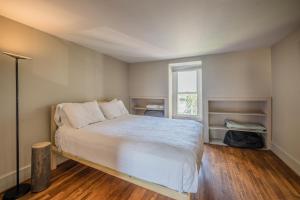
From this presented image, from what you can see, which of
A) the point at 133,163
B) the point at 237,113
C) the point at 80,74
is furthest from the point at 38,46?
the point at 237,113

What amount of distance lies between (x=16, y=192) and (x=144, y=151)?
5.46ft

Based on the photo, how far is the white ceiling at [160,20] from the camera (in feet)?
4.93

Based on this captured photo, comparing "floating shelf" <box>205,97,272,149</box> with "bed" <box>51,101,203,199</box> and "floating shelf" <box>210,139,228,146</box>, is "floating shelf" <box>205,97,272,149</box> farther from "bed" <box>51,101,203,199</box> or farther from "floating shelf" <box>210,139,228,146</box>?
"bed" <box>51,101,203,199</box>

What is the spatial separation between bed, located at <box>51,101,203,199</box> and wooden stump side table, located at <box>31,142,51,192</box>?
282 mm

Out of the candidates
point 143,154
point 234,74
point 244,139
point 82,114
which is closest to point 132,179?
point 143,154

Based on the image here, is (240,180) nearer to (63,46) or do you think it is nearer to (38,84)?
(38,84)

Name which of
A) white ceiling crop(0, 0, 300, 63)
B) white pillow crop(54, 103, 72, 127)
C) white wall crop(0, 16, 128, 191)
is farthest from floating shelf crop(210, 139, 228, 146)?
white pillow crop(54, 103, 72, 127)

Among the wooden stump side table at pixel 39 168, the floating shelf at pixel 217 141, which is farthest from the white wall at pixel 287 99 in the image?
the wooden stump side table at pixel 39 168

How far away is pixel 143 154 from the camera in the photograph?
142 cm

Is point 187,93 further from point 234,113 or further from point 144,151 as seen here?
point 144,151

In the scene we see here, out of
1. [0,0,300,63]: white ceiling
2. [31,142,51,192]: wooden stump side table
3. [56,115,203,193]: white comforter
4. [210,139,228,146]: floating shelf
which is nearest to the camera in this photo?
[56,115,203,193]: white comforter

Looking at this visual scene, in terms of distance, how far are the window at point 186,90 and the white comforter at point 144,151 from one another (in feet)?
6.57

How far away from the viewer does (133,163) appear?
1.47 meters

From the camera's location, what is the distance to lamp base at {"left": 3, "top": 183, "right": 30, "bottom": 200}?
1618 millimetres
